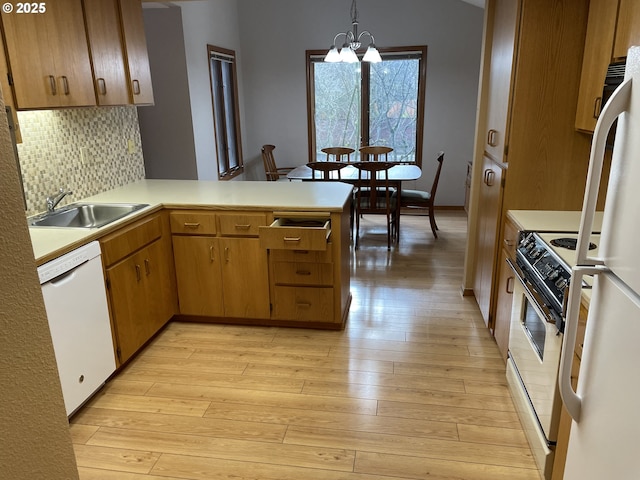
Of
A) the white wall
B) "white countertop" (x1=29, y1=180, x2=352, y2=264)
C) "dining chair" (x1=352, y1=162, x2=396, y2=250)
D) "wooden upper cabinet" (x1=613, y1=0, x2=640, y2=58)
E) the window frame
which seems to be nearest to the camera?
"wooden upper cabinet" (x1=613, y1=0, x2=640, y2=58)

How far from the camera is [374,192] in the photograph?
457cm

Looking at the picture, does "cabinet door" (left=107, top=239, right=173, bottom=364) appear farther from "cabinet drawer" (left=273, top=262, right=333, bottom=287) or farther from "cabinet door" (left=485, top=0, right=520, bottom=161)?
"cabinet door" (left=485, top=0, right=520, bottom=161)

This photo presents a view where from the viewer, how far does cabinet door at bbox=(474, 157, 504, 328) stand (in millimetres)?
2635

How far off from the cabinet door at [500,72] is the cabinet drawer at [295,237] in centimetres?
107

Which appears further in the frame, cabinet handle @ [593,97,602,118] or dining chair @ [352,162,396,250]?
dining chair @ [352,162,396,250]

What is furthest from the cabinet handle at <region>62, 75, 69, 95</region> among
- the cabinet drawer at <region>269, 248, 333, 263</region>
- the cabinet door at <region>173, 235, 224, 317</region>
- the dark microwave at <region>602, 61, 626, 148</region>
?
the dark microwave at <region>602, 61, 626, 148</region>

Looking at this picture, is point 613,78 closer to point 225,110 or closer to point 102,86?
point 102,86

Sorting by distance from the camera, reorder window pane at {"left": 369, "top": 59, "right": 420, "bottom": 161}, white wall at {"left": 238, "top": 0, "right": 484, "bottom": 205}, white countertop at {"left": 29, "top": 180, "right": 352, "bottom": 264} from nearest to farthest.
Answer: white countertop at {"left": 29, "top": 180, "right": 352, "bottom": 264} → white wall at {"left": 238, "top": 0, "right": 484, "bottom": 205} → window pane at {"left": 369, "top": 59, "right": 420, "bottom": 161}

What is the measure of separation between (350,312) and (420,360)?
0.72 meters

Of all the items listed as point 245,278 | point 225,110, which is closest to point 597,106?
point 245,278

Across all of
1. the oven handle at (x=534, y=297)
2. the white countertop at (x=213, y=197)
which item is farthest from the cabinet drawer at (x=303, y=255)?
→ the oven handle at (x=534, y=297)

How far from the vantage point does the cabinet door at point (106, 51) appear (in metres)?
2.58

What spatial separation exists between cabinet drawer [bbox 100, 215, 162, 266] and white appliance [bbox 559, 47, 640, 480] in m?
2.06

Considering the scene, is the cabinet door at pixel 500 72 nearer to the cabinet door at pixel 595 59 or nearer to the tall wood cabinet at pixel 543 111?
the tall wood cabinet at pixel 543 111
